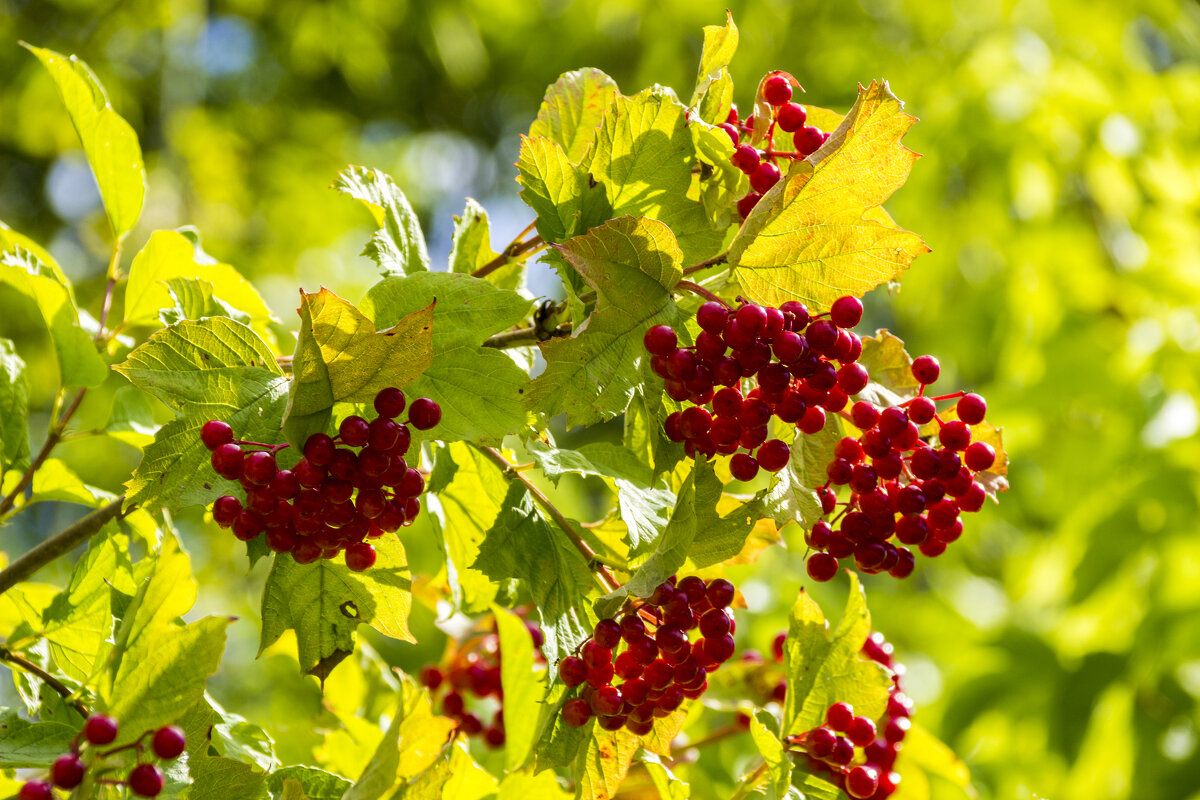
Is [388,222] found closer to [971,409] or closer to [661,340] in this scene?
[661,340]

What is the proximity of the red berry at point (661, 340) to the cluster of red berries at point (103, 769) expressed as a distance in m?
0.42

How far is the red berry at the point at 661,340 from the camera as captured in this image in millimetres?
736

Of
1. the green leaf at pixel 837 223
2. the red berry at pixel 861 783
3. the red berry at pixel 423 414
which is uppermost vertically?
the green leaf at pixel 837 223

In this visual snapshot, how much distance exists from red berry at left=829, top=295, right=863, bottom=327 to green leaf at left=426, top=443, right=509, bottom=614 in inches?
13.3

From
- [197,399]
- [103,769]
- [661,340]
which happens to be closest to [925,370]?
[661,340]

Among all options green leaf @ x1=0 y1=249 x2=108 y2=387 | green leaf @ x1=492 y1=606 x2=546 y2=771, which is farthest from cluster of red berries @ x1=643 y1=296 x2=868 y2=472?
green leaf @ x1=0 y1=249 x2=108 y2=387

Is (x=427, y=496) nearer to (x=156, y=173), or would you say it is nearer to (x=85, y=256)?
(x=156, y=173)

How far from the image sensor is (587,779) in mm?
825

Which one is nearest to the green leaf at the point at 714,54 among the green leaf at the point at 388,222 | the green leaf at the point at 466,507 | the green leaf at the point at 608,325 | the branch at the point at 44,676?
Answer: the green leaf at the point at 608,325

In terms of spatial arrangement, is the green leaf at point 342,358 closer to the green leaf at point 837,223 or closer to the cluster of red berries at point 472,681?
the green leaf at point 837,223

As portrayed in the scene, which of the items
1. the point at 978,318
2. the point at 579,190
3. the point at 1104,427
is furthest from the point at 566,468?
the point at 978,318

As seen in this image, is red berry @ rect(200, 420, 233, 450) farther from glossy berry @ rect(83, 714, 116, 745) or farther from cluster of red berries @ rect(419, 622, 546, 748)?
cluster of red berries @ rect(419, 622, 546, 748)

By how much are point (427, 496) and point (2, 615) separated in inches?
17.6

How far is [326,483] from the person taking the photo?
71 cm
